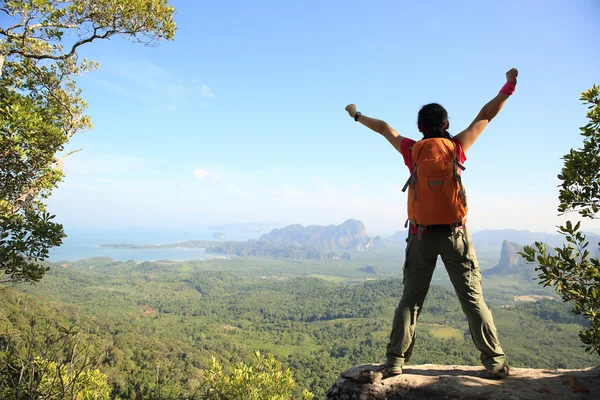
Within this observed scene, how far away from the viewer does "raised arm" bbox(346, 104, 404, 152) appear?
10.6 feet

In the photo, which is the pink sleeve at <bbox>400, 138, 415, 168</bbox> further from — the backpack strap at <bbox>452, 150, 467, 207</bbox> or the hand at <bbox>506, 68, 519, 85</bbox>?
the hand at <bbox>506, 68, 519, 85</bbox>

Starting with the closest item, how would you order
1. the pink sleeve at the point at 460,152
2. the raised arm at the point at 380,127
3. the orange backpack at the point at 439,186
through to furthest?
the orange backpack at the point at 439,186, the pink sleeve at the point at 460,152, the raised arm at the point at 380,127

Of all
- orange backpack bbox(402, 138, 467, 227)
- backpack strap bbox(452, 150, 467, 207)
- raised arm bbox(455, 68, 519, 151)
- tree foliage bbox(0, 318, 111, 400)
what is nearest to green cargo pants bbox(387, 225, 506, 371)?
orange backpack bbox(402, 138, 467, 227)

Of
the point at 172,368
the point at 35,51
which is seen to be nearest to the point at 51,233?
the point at 35,51

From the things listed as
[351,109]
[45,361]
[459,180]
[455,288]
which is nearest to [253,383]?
[45,361]

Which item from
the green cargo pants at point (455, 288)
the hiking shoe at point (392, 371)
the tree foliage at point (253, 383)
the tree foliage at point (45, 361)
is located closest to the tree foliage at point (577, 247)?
the green cargo pants at point (455, 288)

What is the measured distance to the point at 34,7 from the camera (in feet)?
16.5

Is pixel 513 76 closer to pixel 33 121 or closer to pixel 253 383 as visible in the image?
pixel 33 121

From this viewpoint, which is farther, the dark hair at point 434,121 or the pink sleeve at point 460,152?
the dark hair at point 434,121

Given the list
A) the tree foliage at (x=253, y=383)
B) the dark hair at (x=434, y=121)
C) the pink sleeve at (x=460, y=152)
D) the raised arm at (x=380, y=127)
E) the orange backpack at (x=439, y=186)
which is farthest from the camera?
the tree foliage at (x=253, y=383)

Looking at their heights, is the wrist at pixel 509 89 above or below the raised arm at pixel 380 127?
above

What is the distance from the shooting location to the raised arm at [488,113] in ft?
9.64

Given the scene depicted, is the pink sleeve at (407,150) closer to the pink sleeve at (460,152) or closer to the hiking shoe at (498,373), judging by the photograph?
the pink sleeve at (460,152)

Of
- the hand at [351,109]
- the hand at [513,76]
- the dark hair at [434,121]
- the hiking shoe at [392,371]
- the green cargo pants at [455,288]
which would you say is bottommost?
the hiking shoe at [392,371]
